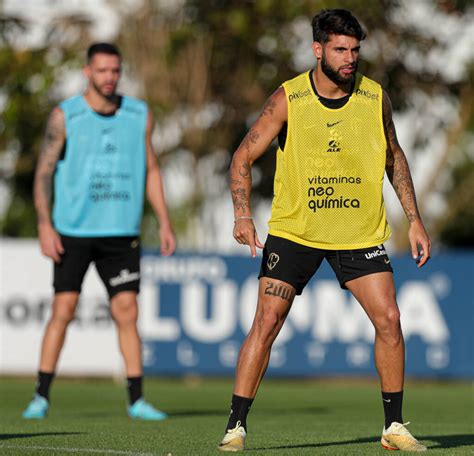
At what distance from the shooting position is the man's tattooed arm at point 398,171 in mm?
7824

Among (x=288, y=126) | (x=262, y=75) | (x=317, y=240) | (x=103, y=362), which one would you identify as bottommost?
(x=103, y=362)

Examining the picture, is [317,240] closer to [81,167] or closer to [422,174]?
[81,167]

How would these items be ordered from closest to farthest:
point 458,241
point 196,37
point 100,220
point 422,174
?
point 100,220, point 196,37, point 422,174, point 458,241

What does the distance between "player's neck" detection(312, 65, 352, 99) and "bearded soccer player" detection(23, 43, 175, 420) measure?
287cm

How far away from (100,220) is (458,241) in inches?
796

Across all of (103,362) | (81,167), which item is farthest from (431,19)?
(81,167)

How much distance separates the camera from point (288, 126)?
7707mm

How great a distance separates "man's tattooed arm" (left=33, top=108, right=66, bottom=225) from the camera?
10.3 meters

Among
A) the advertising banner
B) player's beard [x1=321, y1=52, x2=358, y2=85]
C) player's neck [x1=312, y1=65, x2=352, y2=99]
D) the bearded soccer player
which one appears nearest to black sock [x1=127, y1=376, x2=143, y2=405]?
the bearded soccer player

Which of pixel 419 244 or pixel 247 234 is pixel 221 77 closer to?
pixel 419 244

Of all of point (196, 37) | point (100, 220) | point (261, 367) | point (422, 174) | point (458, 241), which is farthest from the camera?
point (458, 241)

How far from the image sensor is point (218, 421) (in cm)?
1017

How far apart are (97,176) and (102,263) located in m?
0.60

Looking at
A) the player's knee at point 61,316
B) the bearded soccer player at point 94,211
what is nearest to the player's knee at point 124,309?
the bearded soccer player at point 94,211
